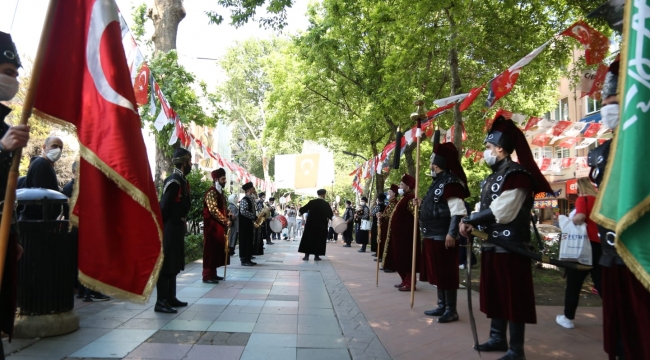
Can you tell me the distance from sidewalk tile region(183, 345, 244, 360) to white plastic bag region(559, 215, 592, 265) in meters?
4.06

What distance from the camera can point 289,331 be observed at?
546 cm

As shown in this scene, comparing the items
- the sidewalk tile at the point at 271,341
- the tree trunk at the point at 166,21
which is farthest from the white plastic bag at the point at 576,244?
the tree trunk at the point at 166,21

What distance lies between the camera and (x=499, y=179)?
4457 mm

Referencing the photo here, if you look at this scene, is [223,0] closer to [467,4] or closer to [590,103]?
[467,4]

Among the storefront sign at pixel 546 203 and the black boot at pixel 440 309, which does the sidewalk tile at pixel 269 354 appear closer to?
the black boot at pixel 440 309

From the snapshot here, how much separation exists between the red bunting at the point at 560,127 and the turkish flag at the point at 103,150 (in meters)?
14.5

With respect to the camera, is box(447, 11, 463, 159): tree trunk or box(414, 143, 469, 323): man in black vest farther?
box(447, 11, 463, 159): tree trunk

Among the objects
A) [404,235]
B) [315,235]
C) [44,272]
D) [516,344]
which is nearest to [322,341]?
[516,344]

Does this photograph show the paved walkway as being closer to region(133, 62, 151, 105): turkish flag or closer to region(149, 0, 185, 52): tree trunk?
region(133, 62, 151, 105): turkish flag

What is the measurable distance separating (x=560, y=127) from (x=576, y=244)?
32.7 feet

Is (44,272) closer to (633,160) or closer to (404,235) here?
(633,160)

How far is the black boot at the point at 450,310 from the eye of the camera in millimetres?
5910

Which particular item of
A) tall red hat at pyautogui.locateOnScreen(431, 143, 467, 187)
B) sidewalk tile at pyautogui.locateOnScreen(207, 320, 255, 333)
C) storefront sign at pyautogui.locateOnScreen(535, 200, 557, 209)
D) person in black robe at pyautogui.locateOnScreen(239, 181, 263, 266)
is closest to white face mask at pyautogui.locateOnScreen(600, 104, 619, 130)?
tall red hat at pyautogui.locateOnScreen(431, 143, 467, 187)

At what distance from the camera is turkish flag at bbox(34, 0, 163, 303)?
2623 mm
